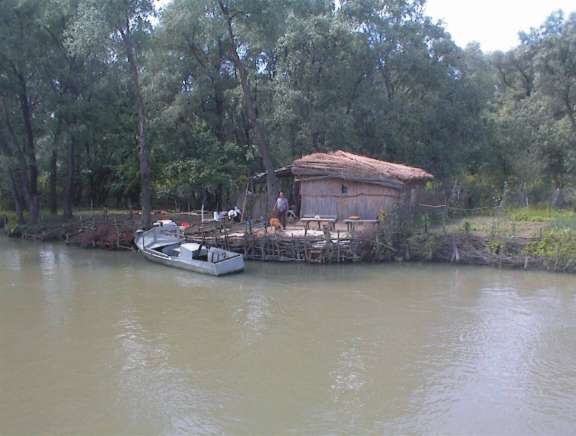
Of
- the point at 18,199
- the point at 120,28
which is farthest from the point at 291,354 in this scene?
the point at 18,199

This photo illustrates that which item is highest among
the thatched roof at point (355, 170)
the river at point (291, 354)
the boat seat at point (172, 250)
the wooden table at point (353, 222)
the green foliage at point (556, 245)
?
the thatched roof at point (355, 170)

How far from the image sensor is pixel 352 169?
2152 cm

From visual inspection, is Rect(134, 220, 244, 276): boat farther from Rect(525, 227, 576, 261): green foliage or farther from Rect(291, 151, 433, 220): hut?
Rect(525, 227, 576, 261): green foliage

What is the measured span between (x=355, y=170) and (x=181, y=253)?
7.35 meters

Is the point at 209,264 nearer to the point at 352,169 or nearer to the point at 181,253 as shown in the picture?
the point at 181,253

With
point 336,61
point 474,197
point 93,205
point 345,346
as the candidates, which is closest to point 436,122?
point 474,197

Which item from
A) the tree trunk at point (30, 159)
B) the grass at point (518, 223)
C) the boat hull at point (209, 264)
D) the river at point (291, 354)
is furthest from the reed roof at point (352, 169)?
the tree trunk at point (30, 159)

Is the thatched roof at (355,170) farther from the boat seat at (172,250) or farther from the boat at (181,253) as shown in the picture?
the boat seat at (172,250)

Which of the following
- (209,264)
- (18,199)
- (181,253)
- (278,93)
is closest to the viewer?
(209,264)

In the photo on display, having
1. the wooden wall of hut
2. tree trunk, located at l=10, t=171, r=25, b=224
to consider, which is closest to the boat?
the wooden wall of hut

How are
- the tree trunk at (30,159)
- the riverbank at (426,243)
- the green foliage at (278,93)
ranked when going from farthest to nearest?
the tree trunk at (30,159)
the green foliage at (278,93)
the riverbank at (426,243)

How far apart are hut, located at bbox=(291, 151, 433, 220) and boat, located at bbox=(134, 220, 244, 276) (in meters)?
5.53

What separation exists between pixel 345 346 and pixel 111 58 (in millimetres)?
21702

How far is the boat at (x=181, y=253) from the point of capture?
18156mm
